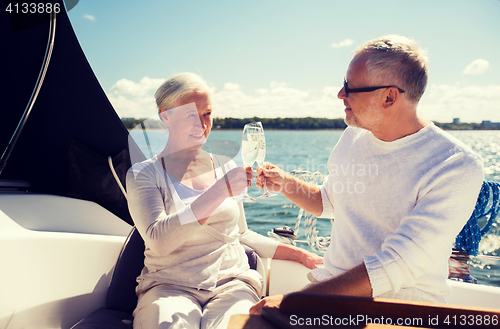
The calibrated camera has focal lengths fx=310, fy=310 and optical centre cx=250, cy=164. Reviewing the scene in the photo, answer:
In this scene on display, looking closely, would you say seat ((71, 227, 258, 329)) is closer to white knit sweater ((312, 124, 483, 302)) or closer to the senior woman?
the senior woman

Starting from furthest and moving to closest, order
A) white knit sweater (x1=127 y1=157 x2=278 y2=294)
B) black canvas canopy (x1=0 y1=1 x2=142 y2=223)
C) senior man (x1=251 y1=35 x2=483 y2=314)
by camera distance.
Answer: black canvas canopy (x1=0 y1=1 x2=142 y2=223) → white knit sweater (x1=127 y1=157 x2=278 y2=294) → senior man (x1=251 y1=35 x2=483 y2=314)

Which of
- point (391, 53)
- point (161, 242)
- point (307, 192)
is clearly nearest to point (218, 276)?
point (161, 242)

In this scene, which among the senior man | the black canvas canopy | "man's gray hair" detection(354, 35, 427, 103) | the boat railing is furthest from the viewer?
the black canvas canopy

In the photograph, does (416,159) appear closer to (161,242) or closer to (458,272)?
(458,272)

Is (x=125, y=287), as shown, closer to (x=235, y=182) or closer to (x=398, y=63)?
(x=235, y=182)

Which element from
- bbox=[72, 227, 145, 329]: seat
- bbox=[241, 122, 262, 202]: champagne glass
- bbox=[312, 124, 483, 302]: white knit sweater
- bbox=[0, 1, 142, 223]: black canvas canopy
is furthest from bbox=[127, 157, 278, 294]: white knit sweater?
bbox=[0, 1, 142, 223]: black canvas canopy

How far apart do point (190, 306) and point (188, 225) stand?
38cm

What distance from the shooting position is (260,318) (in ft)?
2.84

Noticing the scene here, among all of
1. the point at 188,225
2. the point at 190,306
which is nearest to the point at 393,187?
the point at 188,225

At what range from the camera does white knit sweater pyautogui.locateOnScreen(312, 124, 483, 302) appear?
1171 millimetres

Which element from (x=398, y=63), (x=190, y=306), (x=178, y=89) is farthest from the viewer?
(x=178, y=89)

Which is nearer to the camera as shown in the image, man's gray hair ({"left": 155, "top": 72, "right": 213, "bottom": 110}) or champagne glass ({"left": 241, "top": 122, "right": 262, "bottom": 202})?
champagne glass ({"left": 241, "top": 122, "right": 262, "bottom": 202})

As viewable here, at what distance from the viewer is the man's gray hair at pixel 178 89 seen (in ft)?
5.52

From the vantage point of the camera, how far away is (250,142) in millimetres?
1474
